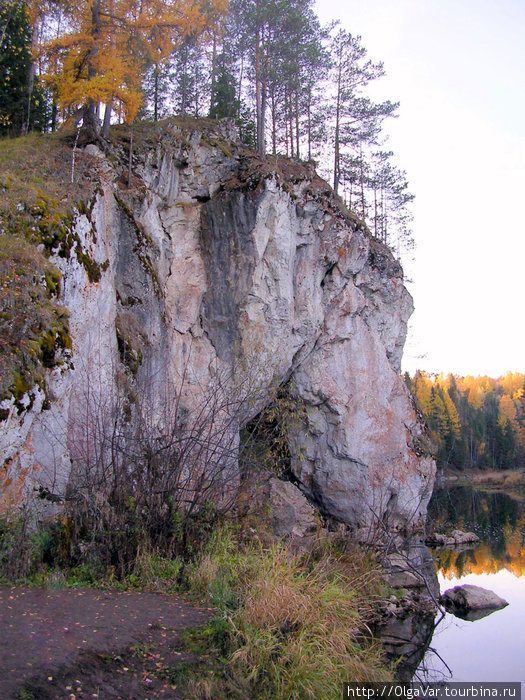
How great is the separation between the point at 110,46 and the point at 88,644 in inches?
591

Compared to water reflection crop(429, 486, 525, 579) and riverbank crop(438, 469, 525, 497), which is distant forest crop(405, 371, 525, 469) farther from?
water reflection crop(429, 486, 525, 579)

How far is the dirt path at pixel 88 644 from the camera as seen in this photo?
13.3ft

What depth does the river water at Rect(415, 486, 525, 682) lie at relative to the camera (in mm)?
9750

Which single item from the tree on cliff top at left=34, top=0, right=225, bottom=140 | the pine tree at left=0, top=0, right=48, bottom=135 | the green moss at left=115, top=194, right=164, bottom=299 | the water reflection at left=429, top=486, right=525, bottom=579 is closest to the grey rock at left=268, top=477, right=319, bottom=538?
the water reflection at left=429, top=486, right=525, bottom=579

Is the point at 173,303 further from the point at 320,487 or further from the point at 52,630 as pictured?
the point at 52,630

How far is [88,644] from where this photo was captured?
4.67m

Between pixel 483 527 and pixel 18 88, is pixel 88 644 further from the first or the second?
pixel 483 527

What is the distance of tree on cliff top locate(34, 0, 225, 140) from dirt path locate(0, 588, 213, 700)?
1228 centimetres

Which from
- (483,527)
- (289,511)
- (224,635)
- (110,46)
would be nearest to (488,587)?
(289,511)

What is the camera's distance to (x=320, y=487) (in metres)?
18.8

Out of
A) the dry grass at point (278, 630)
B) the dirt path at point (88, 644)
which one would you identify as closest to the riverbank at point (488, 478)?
the dry grass at point (278, 630)

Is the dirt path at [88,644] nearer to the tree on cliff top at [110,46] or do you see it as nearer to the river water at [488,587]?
the river water at [488,587]

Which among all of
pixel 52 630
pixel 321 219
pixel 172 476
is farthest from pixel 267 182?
pixel 52 630

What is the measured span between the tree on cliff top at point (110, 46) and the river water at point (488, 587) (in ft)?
48.1
